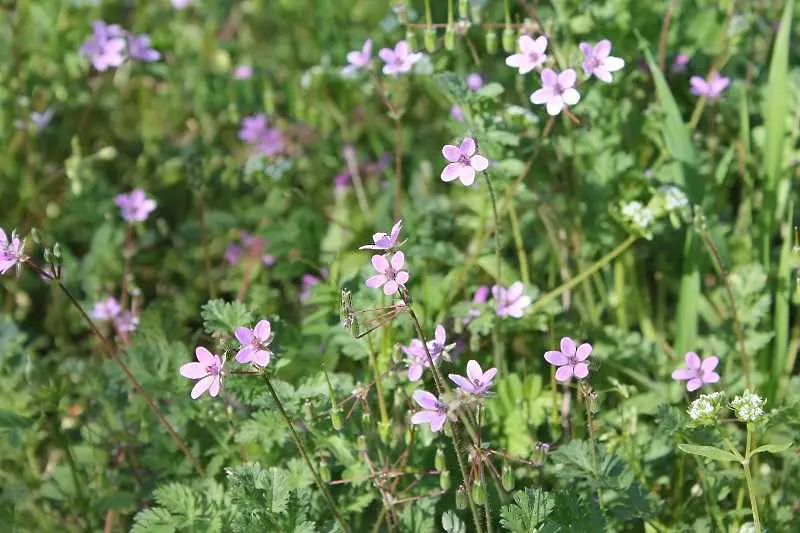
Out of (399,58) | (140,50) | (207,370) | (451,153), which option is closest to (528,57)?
(399,58)

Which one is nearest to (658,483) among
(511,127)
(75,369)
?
(511,127)

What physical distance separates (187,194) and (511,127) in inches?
56.0

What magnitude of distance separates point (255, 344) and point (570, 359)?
553 mm

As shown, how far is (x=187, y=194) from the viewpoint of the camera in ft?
11.1

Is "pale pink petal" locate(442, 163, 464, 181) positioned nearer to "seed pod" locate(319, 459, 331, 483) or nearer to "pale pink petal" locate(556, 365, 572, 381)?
"pale pink petal" locate(556, 365, 572, 381)

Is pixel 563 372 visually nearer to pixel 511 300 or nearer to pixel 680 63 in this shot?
pixel 511 300

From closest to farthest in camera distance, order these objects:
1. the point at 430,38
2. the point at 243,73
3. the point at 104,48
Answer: the point at 430,38 → the point at 104,48 → the point at 243,73

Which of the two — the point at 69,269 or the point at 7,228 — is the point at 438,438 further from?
the point at 7,228

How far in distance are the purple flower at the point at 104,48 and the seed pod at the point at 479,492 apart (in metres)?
1.85

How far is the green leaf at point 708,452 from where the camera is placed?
1678 millimetres

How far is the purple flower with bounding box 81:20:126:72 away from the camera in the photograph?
2.90 meters

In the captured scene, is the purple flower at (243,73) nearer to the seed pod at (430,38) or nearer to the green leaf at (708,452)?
the seed pod at (430,38)

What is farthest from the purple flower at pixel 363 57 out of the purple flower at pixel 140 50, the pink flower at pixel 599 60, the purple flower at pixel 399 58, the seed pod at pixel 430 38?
the purple flower at pixel 140 50

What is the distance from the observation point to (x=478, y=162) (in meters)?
→ 1.79
